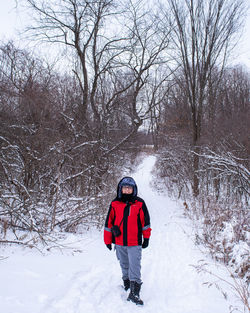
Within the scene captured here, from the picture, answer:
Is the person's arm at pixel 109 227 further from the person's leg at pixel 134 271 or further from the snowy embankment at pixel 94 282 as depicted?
the snowy embankment at pixel 94 282

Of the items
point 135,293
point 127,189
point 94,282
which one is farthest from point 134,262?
point 127,189

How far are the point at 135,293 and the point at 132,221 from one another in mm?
901

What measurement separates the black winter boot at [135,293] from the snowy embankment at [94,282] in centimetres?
8

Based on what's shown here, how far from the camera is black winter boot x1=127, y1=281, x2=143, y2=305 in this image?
3134 mm

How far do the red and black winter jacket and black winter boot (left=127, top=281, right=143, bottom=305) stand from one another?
1.69ft

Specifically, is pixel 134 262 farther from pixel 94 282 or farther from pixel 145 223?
pixel 94 282

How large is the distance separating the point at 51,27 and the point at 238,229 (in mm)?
7891

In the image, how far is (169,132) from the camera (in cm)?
1348

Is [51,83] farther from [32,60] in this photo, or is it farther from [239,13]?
[239,13]

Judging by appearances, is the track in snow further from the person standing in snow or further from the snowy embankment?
the person standing in snow

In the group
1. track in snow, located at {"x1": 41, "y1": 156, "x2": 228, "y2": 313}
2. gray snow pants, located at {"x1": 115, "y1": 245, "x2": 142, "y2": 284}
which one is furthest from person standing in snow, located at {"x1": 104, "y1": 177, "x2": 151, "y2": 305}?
track in snow, located at {"x1": 41, "y1": 156, "x2": 228, "y2": 313}

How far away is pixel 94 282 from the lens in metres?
3.67

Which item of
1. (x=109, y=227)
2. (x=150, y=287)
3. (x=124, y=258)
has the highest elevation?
(x=109, y=227)

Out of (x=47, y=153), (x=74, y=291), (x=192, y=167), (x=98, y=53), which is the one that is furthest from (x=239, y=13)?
(x=74, y=291)
